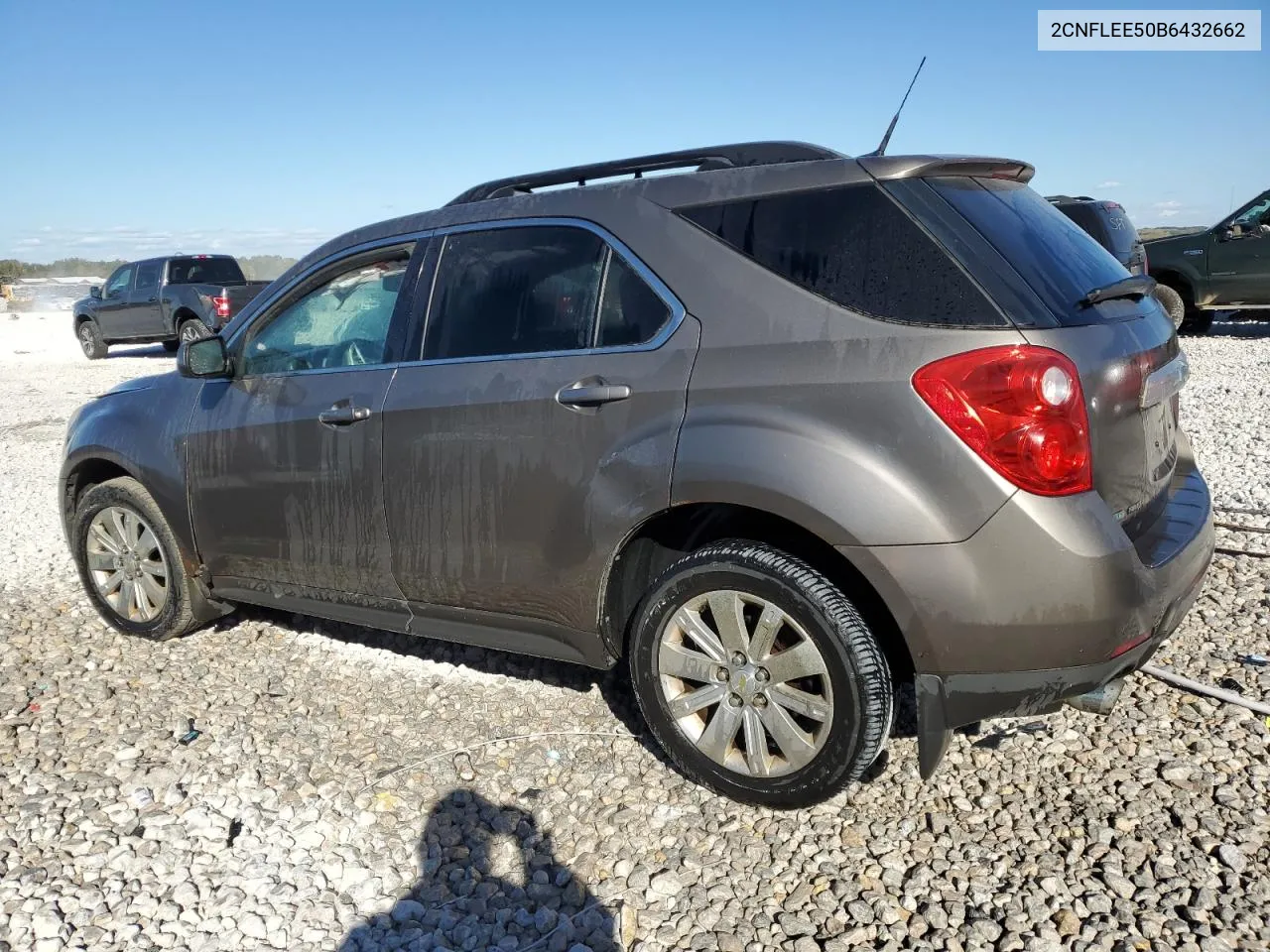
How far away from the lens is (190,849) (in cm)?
287

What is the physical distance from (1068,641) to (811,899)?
945mm

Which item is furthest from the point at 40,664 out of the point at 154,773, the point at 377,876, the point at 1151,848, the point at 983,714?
the point at 1151,848

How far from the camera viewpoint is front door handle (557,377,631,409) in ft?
9.67

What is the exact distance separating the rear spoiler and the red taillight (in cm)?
61

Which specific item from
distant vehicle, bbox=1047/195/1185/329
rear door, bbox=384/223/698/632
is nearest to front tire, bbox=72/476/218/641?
rear door, bbox=384/223/698/632

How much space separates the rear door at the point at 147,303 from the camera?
1823 cm

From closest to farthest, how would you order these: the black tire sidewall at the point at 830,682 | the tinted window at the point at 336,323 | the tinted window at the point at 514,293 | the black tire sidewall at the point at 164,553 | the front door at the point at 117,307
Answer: the black tire sidewall at the point at 830,682
the tinted window at the point at 514,293
the tinted window at the point at 336,323
the black tire sidewall at the point at 164,553
the front door at the point at 117,307

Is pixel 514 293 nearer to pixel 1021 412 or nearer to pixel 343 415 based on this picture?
pixel 343 415

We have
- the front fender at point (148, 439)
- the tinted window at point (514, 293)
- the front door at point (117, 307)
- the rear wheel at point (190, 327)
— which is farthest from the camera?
the front door at point (117, 307)

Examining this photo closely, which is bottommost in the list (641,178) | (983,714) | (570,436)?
(983,714)

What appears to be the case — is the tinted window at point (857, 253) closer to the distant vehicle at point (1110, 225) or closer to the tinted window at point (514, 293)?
the tinted window at point (514, 293)

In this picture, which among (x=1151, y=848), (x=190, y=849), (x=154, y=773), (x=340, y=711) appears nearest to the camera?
(x=1151, y=848)

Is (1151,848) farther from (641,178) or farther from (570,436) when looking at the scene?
(641,178)

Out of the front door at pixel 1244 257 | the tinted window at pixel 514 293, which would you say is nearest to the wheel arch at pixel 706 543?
the tinted window at pixel 514 293
